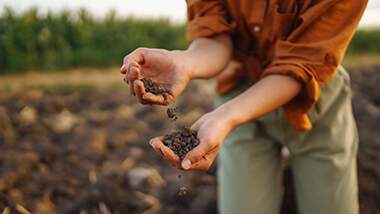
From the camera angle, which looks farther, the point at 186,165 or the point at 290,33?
the point at 290,33

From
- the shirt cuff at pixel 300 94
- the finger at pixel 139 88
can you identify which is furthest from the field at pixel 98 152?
the finger at pixel 139 88

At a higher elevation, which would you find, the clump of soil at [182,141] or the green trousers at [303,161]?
the clump of soil at [182,141]

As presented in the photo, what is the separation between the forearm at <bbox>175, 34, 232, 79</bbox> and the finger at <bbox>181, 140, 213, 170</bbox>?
0.28 metres

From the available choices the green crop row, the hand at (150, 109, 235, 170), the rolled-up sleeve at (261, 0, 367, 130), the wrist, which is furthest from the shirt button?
the green crop row

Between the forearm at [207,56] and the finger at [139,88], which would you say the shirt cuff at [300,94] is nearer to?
the forearm at [207,56]

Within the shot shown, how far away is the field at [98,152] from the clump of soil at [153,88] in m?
0.83

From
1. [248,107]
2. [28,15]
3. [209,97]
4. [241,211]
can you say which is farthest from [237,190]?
[28,15]

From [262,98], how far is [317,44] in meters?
0.21

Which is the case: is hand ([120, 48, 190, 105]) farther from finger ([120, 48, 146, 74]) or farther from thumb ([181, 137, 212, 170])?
thumb ([181, 137, 212, 170])

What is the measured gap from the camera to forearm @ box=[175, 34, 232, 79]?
159 cm

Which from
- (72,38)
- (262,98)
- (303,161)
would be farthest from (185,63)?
(72,38)

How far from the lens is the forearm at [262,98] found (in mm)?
1482

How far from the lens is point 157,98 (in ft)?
4.36

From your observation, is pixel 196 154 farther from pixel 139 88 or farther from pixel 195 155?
pixel 139 88
